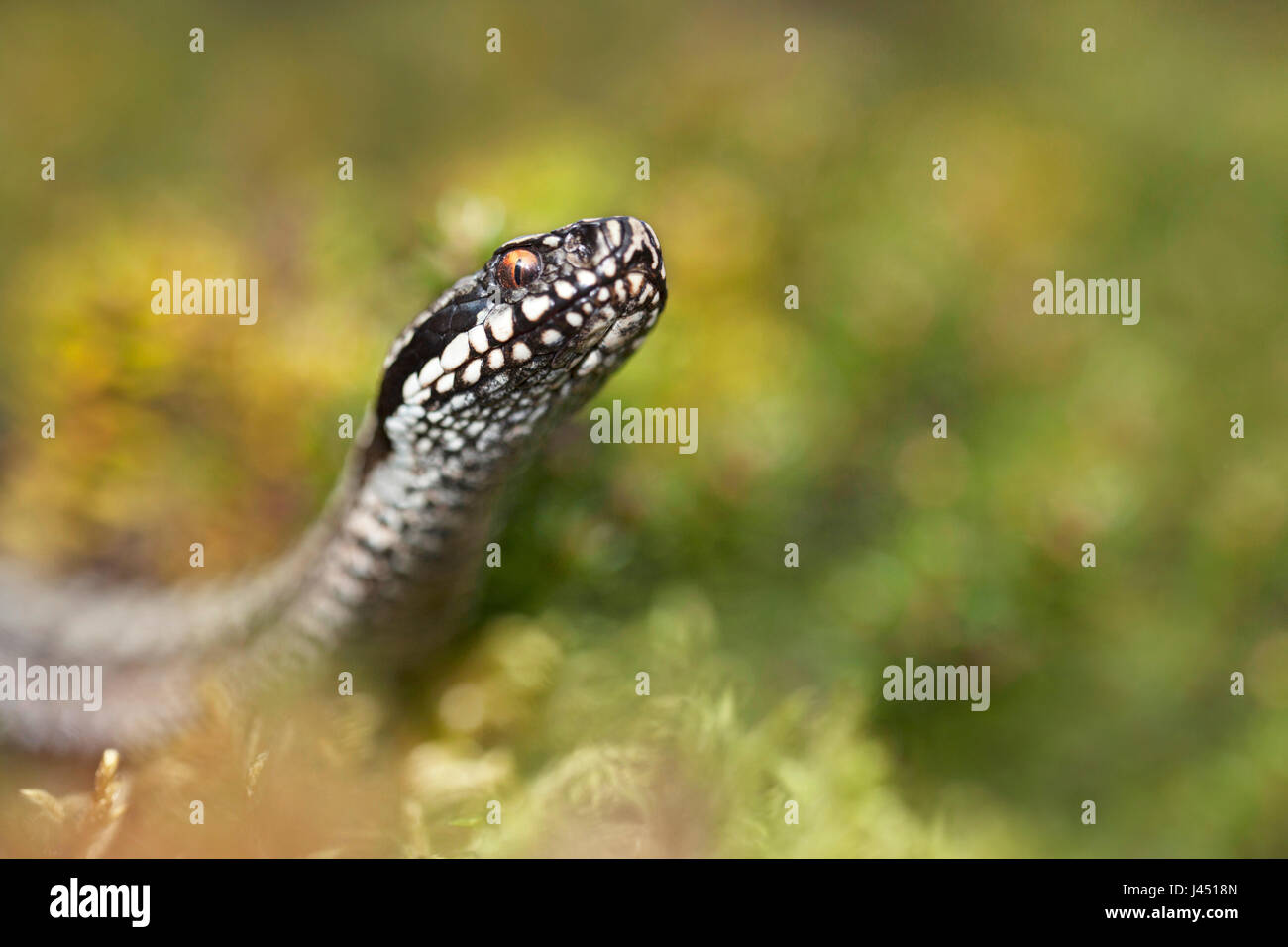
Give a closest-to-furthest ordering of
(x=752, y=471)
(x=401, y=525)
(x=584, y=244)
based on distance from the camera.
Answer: (x=584, y=244), (x=401, y=525), (x=752, y=471)

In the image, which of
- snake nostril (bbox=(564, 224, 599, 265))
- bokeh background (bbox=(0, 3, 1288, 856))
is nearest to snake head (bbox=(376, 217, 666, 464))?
snake nostril (bbox=(564, 224, 599, 265))

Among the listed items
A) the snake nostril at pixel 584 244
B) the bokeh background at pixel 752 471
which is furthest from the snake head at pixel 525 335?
the bokeh background at pixel 752 471

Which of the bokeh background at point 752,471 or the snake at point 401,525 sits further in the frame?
the bokeh background at point 752,471

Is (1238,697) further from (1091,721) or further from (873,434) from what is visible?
(873,434)

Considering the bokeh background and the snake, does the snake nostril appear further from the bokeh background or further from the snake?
the bokeh background

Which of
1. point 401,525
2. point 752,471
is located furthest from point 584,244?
point 752,471

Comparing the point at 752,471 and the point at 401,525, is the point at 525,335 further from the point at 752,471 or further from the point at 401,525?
the point at 752,471

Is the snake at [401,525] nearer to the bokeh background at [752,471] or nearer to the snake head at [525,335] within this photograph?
the snake head at [525,335]

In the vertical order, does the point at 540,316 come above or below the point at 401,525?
above
